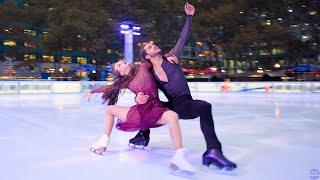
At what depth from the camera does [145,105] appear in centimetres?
420

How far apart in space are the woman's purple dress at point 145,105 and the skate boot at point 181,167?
19.9 inches

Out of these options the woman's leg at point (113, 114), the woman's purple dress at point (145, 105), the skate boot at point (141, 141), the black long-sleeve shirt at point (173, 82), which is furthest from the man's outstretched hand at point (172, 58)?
the skate boot at point (141, 141)

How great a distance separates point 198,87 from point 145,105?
18.9 meters

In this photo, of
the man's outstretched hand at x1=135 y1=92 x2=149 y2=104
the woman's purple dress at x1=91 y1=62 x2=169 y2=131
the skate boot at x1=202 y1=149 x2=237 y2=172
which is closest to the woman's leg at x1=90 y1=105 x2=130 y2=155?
the woman's purple dress at x1=91 y1=62 x2=169 y2=131

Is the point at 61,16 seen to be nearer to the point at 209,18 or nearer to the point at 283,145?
the point at 209,18

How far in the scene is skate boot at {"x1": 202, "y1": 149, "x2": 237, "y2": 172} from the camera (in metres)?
3.67

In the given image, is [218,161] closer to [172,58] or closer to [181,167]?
[181,167]

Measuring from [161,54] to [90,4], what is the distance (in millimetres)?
30540

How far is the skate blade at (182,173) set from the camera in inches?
140

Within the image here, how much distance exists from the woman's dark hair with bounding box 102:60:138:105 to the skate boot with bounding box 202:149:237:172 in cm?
116

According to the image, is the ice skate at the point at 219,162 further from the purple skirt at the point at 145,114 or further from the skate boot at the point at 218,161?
Result: the purple skirt at the point at 145,114

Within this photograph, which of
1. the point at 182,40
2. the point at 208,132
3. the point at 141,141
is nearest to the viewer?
the point at 208,132

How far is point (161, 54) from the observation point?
4.29 metres

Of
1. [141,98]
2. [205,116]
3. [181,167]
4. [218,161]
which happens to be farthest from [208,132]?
[141,98]
